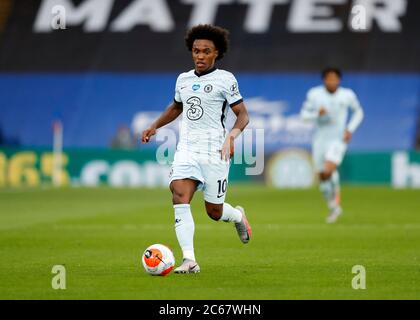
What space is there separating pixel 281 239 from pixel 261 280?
15.9 ft

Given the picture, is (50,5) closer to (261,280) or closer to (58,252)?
(58,252)

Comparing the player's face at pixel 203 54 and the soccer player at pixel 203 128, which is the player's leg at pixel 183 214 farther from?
the player's face at pixel 203 54

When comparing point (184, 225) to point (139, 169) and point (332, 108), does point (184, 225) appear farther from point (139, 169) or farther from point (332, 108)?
point (139, 169)

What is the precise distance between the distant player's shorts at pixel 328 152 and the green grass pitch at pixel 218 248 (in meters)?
1.00

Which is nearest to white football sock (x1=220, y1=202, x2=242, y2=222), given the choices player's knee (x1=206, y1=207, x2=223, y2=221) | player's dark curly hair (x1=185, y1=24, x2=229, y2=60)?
player's knee (x1=206, y1=207, x2=223, y2=221)

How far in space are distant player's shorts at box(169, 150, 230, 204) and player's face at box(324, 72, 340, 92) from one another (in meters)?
8.44

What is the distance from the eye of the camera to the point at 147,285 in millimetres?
9414

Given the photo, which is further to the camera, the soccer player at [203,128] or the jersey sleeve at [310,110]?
the jersey sleeve at [310,110]

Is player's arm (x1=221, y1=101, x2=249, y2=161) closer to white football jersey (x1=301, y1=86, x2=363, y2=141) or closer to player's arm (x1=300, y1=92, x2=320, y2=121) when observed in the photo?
player's arm (x1=300, y1=92, x2=320, y2=121)

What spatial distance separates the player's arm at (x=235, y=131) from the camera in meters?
10.3

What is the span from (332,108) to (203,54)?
8.94 meters

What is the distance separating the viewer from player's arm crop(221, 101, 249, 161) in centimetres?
1026

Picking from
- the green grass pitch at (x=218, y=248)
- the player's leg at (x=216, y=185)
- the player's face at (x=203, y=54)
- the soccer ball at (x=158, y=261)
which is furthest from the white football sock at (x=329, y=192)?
the soccer ball at (x=158, y=261)

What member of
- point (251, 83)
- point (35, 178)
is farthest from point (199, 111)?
point (251, 83)
